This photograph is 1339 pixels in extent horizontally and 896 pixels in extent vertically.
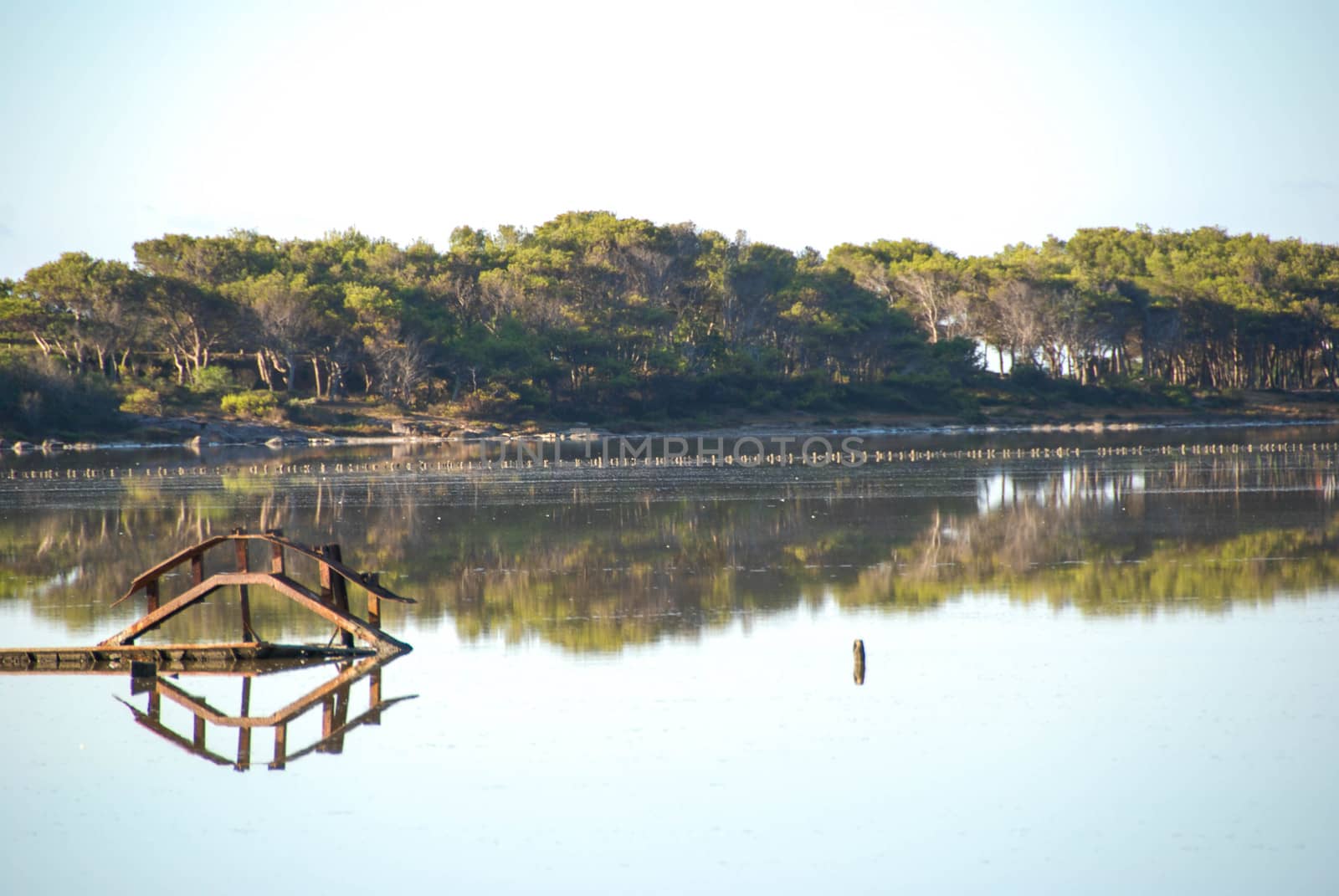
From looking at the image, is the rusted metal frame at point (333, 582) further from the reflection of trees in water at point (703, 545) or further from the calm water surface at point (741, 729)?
the reflection of trees in water at point (703, 545)

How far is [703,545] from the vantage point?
24.0 m

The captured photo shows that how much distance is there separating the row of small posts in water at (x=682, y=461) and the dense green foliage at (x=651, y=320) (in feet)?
77.0

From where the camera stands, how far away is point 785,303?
92125 mm

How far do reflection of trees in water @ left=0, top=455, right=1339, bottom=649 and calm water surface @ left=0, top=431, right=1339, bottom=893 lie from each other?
4.9 inches

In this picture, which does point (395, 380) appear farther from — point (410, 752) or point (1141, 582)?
point (410, 752)

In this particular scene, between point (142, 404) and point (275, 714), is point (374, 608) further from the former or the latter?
point (142, 404)

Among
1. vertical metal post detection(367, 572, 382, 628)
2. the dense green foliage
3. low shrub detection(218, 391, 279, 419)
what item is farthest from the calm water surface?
the dense green foliage

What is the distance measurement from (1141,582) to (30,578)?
618 inches

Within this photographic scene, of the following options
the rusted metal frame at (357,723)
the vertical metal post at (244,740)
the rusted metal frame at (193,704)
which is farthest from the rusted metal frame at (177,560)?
the rusted metal frame at (357,723)

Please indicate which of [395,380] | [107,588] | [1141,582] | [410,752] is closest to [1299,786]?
[410,752]

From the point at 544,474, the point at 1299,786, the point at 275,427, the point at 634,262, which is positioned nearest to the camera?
the point at 1299,786

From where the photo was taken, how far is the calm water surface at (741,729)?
9.30 metres

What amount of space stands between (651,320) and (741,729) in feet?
238

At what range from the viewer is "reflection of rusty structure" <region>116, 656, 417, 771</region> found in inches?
471
